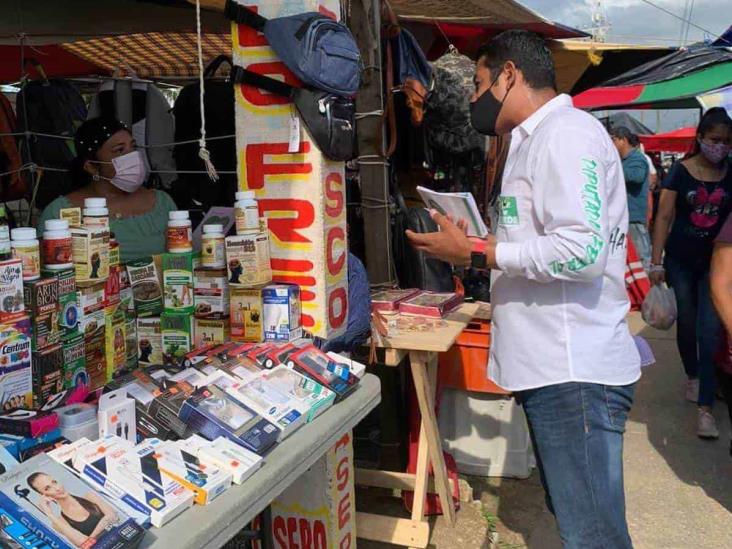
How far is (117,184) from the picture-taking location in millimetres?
2945

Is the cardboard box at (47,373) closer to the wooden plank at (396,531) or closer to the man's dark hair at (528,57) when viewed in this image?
the man's dark hair at (528,57)

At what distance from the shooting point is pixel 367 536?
3008 mm

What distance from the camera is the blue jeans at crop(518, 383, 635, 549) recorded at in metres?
1.88

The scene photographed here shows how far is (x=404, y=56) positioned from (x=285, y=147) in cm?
155

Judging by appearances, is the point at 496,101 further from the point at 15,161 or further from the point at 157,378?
the point at 15,161

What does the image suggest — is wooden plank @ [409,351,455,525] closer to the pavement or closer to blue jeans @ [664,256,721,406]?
the pavement

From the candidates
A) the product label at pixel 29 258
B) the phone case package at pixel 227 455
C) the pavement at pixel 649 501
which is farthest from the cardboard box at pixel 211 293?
the pavement at pixel 649 501

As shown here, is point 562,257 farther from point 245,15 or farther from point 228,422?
point 245,15

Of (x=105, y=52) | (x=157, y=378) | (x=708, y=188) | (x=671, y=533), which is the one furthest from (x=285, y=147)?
(x=105, y=52)

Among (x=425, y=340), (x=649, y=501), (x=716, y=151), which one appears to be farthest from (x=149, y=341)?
(x=716, y=151)

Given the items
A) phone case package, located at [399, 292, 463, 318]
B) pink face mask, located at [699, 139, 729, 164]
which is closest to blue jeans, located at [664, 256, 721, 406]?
pink face mask, located at [699, 139, 729, 164]

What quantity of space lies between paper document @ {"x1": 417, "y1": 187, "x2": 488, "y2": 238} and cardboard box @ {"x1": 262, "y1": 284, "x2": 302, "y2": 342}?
1.95 ft

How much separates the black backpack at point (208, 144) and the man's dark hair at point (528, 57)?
1.91 meters

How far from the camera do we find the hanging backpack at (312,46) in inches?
88.8
